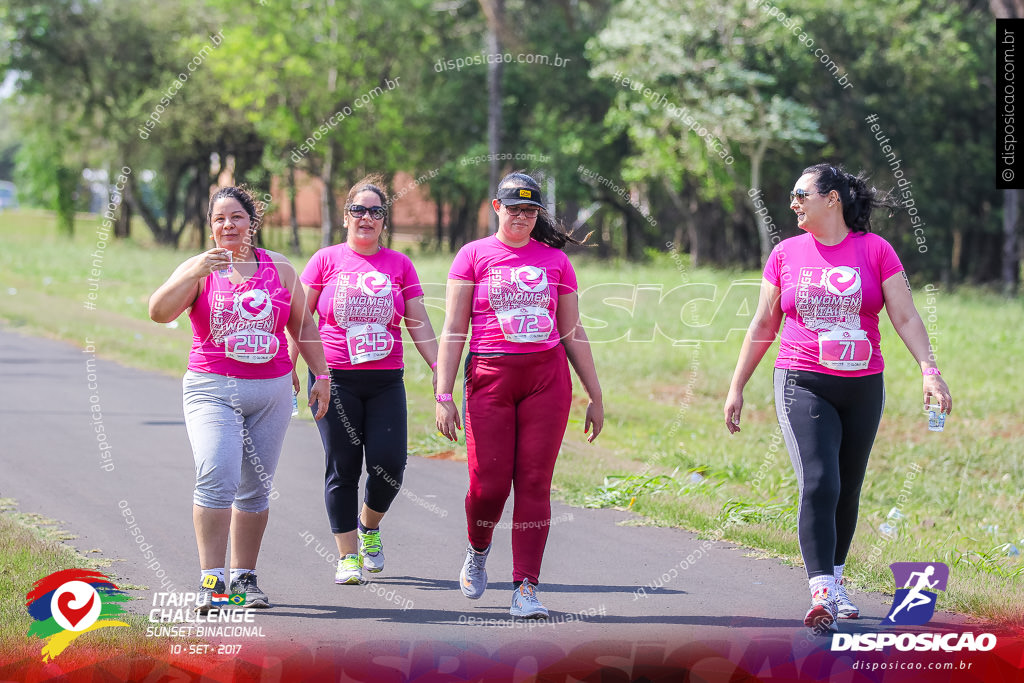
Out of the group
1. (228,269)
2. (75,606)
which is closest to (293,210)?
(228,269)

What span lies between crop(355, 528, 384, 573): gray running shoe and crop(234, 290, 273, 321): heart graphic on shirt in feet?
4.72

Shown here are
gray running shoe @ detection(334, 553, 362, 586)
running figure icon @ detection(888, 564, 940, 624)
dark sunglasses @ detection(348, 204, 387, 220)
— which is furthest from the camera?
dark sunglasses @ detection(348, 204, 387, 220)

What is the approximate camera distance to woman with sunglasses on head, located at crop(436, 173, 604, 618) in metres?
5.01

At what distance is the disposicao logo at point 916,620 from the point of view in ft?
15.7

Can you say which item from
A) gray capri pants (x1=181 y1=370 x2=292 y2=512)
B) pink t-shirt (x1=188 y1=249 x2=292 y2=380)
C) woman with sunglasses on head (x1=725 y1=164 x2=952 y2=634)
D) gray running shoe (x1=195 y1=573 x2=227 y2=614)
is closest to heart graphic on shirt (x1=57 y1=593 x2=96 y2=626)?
gray running shoe (x1=195 y1=573 x2=227 y2=614)

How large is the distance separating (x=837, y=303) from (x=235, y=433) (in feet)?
9.04

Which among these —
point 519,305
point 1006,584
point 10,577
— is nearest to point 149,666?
point 10,577

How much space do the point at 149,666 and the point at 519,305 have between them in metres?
2.15

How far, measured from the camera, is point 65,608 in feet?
15.3

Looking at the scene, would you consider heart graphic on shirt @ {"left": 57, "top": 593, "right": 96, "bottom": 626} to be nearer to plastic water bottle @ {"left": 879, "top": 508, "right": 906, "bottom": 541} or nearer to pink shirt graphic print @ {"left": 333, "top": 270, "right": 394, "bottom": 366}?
pink shirt graphic print @ {"left": 333, "top": 270, "right": 394, "bottom": 366}

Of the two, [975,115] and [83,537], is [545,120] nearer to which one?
[975,115]

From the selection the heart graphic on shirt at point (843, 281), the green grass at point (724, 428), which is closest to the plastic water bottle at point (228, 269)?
the heart graphic on shirt at point (843, 281)

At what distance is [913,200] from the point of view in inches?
1057

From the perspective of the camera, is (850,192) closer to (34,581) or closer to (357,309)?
(357,309)
